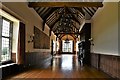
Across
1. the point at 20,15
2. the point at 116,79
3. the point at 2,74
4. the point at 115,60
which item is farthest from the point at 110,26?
the point at 2,74

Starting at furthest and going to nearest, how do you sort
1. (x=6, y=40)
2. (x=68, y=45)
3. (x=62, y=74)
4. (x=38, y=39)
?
1. (x=68, y=45)
2. (x=38, y=39)
3. (x=62, y=74)
4. (x=6, y=40)

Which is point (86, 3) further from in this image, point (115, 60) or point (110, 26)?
point (115, 60)

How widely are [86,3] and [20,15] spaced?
10.1 ft

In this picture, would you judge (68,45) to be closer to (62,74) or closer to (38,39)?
(38,39)

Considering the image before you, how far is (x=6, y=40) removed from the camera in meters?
8.55

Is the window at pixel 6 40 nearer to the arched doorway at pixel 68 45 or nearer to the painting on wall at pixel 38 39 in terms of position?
the painting on wall at pixel 38 39

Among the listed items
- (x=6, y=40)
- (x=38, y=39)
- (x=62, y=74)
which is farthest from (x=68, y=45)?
(x=6, y=40)

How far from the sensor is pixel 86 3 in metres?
10.0

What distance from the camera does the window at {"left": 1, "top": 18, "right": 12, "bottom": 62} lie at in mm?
8148

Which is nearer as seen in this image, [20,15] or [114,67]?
[114,67]

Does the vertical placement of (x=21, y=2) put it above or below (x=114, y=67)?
above

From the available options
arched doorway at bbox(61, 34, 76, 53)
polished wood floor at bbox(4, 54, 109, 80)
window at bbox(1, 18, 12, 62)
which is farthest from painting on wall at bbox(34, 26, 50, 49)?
arched doorway at bbox(61, 34, 76, 53)

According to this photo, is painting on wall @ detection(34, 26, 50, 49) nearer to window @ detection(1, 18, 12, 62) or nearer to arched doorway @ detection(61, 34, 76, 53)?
window @ detection(1, 18, 12, 62)

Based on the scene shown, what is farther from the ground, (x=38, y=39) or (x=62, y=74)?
(x=38, y=39)
